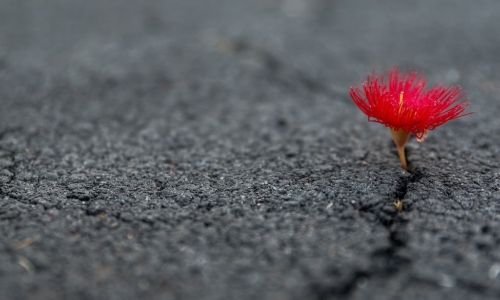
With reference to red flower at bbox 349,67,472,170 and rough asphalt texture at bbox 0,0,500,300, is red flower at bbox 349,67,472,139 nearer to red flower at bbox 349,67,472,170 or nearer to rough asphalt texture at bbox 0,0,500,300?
red flower at bbox 349,67,472,170

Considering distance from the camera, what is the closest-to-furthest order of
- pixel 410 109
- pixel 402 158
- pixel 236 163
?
pixel 410 109, pixel 402 158, pixel 236 163

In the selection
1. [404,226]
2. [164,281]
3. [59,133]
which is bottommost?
[164,281]

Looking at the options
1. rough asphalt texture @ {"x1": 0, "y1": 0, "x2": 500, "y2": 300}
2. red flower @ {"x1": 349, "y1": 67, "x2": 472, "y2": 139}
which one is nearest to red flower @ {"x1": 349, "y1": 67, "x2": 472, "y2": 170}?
red flower @ {"x1": 349, "y1": 67, "x2": 472, "y2": 139}

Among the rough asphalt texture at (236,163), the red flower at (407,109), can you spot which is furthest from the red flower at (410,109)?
the rough asphalt texture at (236,163)

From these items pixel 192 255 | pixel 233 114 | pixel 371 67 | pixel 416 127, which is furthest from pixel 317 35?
pixel 192 255

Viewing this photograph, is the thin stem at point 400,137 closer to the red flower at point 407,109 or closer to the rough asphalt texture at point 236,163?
the red flower at point 407,109

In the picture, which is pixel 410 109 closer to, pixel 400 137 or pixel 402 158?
pixel 400 137

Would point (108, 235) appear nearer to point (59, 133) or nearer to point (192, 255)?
point (192, 255)

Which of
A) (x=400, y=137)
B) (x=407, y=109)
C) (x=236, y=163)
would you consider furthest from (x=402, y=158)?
(x=236, y=163)
